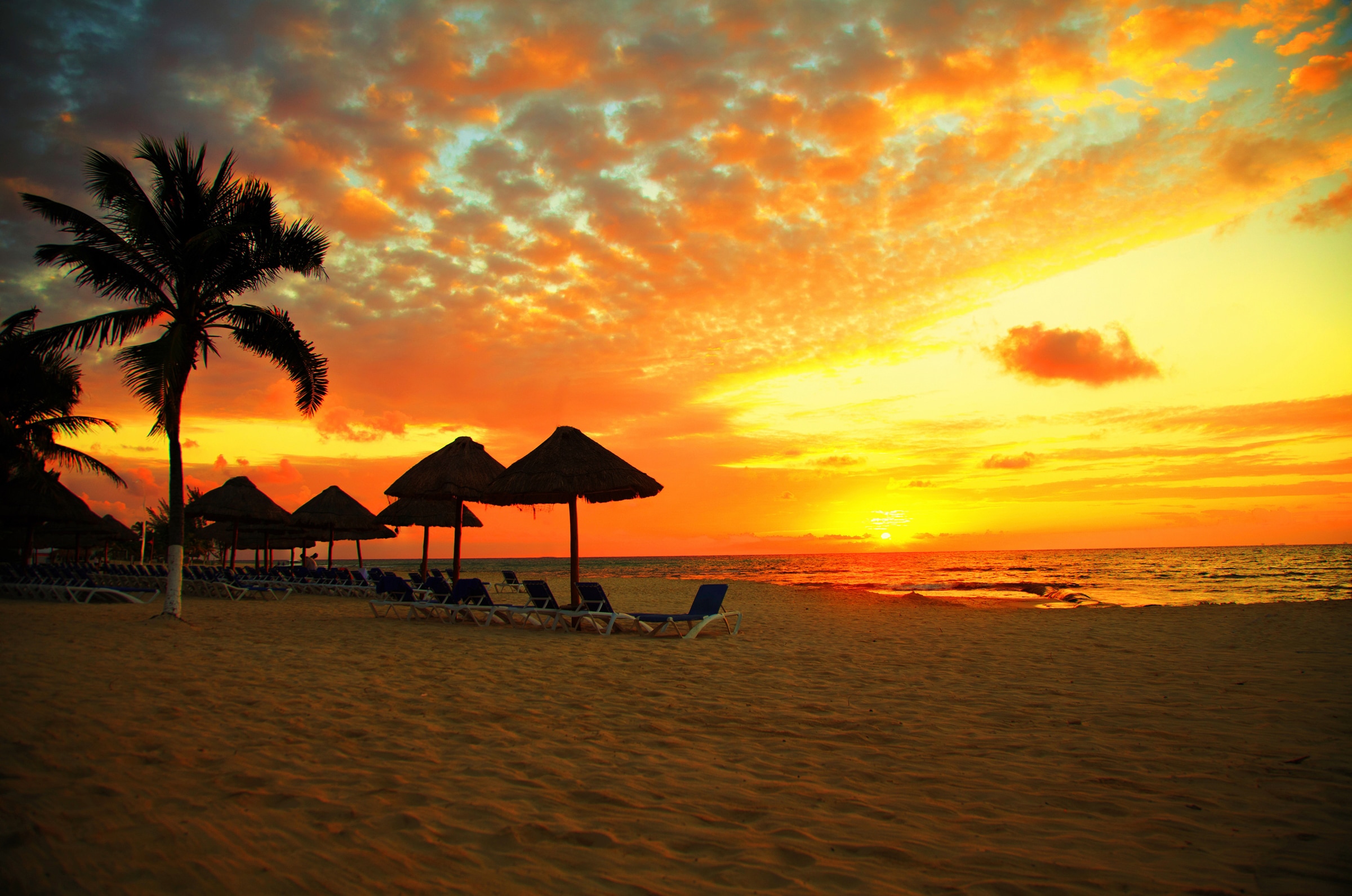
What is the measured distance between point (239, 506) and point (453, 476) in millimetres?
9272

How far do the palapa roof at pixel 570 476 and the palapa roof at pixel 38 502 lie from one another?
560 inches

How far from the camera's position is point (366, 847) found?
245 cm

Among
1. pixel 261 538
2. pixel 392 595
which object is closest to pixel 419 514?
pixel 392 595

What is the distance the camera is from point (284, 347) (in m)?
10.4

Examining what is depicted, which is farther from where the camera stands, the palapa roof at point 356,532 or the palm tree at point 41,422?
the palapa roof at point 356,532

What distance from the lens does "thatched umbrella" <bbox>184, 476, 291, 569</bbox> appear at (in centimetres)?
1753

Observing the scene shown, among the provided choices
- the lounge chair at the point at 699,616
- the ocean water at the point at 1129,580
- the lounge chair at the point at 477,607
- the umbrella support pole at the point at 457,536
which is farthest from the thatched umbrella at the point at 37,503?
the ocean water at the point at 1129,580

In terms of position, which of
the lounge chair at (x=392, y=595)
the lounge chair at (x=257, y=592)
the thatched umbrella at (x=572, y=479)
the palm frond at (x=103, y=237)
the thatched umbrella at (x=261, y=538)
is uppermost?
the palm frond at (x=103, y=237)

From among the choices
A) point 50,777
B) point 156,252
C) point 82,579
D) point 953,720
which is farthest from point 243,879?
point 82,579

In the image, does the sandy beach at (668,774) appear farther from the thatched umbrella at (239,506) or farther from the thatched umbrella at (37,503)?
the thatched umbrella at (37,503)

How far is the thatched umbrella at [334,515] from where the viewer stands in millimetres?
18344

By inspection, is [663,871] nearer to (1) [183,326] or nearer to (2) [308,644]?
(2) [308,644]

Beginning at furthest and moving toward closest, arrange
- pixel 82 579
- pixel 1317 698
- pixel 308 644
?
pixel 82 579, pixel 308 644, pixel 1317 698

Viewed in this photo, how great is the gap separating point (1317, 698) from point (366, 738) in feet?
21.3
